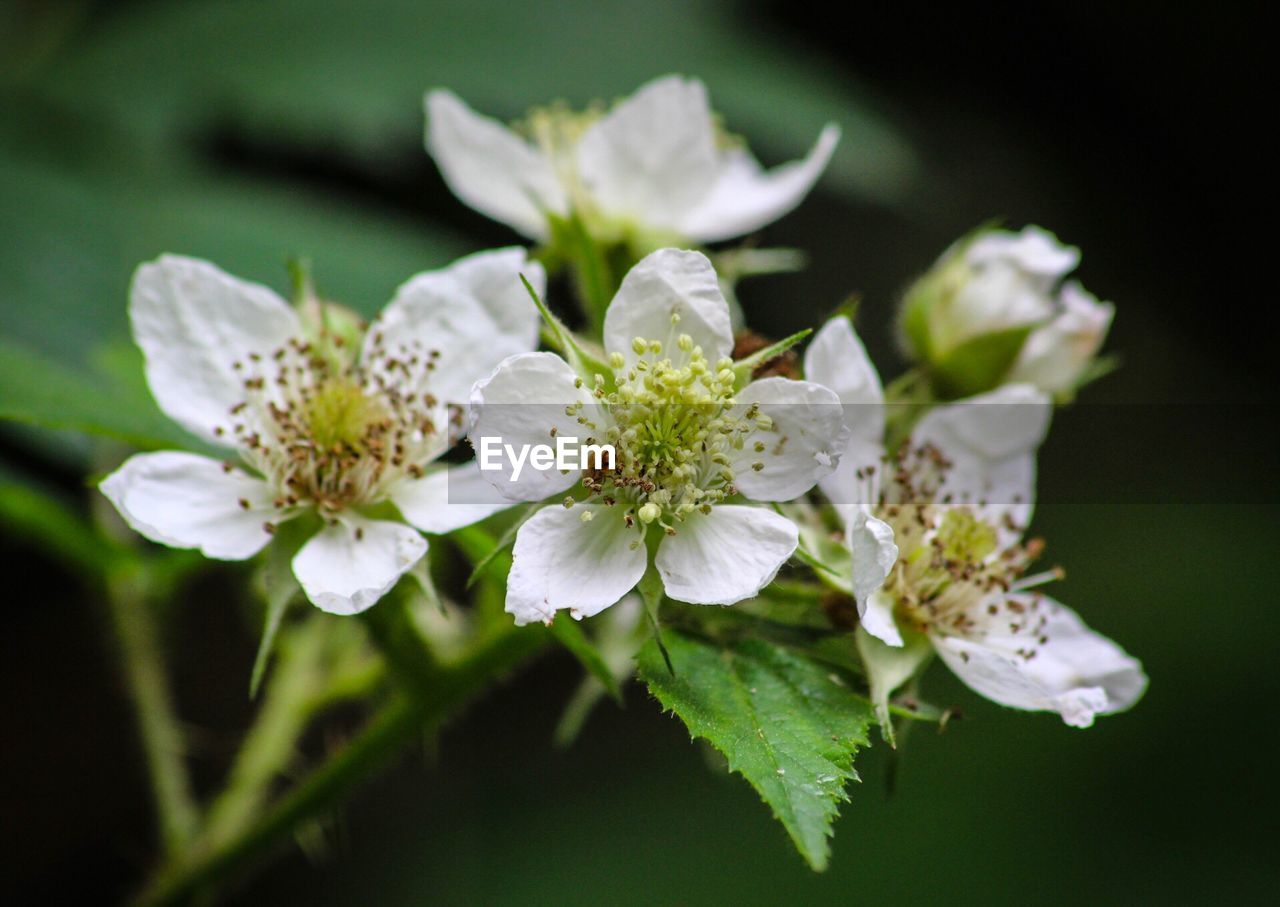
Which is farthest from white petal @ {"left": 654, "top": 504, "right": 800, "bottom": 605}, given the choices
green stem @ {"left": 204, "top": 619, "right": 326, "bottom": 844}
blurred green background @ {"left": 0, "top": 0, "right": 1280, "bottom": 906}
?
blurred green background @ {"left": 0, "top": 0, "right": 1280, "bottom": 906}

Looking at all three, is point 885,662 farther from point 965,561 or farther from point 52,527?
point 52,527

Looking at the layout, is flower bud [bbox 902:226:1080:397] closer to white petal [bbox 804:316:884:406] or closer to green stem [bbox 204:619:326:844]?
white petal [bbox 804:316:884:406]

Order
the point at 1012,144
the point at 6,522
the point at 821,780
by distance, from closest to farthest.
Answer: the point at 821,780, the point at 6,522, the point at 1012,144

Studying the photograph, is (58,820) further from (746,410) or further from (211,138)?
(746,410)

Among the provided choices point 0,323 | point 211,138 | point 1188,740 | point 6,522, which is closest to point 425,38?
point 211,138

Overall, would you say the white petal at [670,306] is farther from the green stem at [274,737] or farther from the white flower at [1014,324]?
the green stem at [274,737]

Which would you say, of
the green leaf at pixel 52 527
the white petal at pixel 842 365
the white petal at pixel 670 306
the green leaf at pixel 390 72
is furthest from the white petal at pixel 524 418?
the green leaf at pixel 390 72
